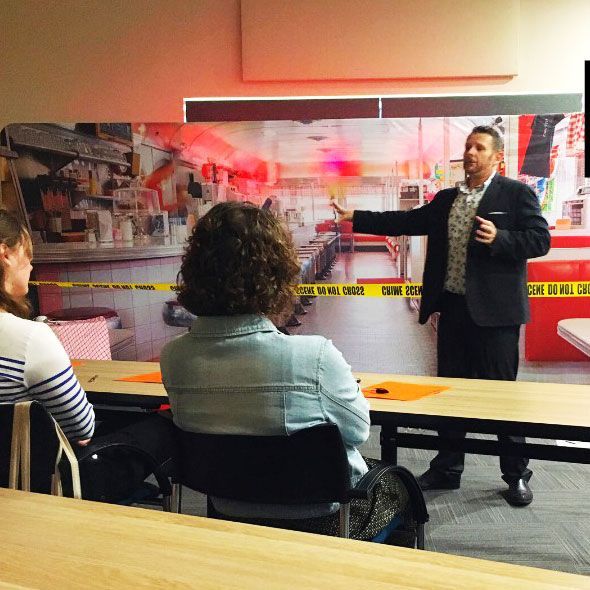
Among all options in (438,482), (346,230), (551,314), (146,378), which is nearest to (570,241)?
(551,314)

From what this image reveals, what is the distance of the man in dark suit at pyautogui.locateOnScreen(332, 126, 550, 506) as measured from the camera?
10.8ft

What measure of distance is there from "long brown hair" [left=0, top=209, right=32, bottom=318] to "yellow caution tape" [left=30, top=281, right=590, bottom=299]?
7.78 ft

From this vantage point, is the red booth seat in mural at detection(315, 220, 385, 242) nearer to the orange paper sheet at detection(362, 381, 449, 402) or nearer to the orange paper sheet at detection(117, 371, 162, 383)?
the orange paper sheet at detection(117, 371, 162, 383)

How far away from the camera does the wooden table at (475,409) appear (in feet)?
6.85

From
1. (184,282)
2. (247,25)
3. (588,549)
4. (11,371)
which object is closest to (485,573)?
(184,282)

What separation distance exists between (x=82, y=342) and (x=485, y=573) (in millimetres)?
3681

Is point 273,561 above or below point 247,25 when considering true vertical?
below

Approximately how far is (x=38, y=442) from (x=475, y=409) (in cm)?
128

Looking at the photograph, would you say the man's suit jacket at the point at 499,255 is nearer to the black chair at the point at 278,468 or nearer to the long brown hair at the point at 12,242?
the black chair at the point at 278,468

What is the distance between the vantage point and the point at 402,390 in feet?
8.23

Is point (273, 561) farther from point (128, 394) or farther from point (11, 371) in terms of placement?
point (128, 394)

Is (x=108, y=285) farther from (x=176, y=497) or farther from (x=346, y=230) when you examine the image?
(x=176, y=497)

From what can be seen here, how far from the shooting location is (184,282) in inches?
70.1

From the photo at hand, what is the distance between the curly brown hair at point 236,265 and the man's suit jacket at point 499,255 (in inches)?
69.0
